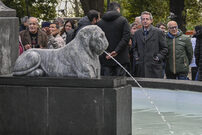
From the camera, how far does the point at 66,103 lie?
6.81 m

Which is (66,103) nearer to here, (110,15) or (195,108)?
(195,108)

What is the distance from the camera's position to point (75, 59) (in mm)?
7035

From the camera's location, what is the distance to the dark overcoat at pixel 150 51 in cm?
1237

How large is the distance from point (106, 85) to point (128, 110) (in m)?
0.75

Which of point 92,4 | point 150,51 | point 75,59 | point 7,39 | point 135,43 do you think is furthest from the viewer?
point 92,4

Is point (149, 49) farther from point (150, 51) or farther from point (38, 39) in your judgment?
point (38, 39)

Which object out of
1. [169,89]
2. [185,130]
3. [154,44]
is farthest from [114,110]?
[154,44]

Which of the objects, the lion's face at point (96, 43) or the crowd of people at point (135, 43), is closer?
the lion's face at point (96, 43)

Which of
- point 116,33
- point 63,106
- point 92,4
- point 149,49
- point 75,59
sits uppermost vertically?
point 92,4

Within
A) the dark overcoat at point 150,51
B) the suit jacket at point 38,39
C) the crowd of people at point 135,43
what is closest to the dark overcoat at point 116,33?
the crowd of people at point 135,43

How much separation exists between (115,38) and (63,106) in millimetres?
5060

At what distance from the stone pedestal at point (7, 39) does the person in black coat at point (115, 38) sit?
381 cm

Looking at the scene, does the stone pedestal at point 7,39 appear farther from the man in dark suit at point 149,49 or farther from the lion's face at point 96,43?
the man in dark suit at point 149,49

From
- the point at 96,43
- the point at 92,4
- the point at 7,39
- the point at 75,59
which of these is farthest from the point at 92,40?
the point at 92,4
